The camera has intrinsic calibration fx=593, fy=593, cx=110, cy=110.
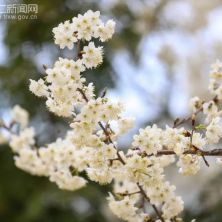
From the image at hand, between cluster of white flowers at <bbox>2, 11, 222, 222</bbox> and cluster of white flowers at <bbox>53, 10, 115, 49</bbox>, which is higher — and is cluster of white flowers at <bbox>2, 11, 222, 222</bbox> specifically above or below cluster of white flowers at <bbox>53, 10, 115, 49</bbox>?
below

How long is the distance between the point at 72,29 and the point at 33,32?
7.67 feet

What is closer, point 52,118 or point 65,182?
point 65,182

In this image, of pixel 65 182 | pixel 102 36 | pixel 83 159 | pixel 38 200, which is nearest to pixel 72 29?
pixel 102 36

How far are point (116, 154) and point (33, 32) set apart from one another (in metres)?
2.34

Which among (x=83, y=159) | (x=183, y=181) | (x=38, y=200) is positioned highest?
(x=183, y=181)

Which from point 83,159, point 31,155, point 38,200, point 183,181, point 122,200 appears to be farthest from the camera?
point 183,181

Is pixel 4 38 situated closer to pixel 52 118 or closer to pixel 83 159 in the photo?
pixel 52 118

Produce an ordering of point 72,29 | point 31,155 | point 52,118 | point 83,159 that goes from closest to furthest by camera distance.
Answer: point 72,29 < point 83,159 < point 31,155 < point 52,118

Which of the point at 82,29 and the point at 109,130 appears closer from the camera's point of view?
the point at 82,29

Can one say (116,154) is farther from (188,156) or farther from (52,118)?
(52,118)

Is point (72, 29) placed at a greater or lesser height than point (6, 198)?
lesser

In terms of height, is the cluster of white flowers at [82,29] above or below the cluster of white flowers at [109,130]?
above

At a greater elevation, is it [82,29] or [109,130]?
[82,29]

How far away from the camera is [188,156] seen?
1.58 metres
